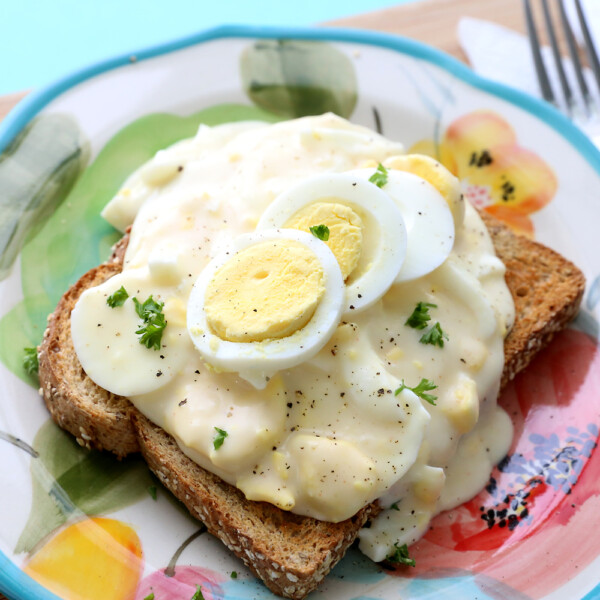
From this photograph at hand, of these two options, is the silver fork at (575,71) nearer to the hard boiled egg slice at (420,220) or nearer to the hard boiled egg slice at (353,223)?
the hard boiled egg slice at (420,220)

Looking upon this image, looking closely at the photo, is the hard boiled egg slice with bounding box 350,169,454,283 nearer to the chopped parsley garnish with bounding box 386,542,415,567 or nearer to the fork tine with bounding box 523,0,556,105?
the chopped parsley garnish with bounding box 386,542,415,567

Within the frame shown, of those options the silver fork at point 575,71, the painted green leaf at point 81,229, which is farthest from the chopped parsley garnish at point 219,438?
the silver fork at point 575,71

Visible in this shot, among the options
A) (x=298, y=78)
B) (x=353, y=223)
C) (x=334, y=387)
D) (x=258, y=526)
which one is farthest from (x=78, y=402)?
(x=298, y=78)

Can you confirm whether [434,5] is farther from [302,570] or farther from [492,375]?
[302,570]

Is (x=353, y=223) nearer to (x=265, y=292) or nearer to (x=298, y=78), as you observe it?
(x=265, y=292)

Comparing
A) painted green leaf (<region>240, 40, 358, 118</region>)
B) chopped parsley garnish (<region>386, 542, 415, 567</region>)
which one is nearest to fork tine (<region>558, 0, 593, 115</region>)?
painted green leaf (<region>240, 40, 358, 118</region>)

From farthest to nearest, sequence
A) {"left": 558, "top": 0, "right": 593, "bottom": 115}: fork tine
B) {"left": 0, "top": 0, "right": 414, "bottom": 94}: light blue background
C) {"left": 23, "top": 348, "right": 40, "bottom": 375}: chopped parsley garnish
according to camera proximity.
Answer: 1. {"left": 0, "top": 0, "right": 414, "bottom": 94}: light blue background
2. {"left": 558, "top": 0, "right": 593, "bottom": 115}: fork tine
3. {"left": 23, "top": 348, "right": 40, "bottom": 375}: chopped parsley garnish
